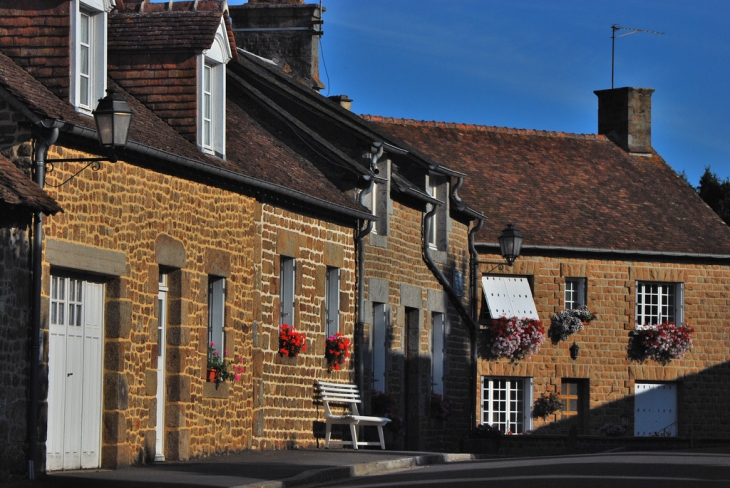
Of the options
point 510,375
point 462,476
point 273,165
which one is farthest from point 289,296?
point 510,375

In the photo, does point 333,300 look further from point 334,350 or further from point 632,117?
point 632,117

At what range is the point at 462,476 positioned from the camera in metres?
14.6

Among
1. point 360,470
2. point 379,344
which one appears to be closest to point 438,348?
point 379,344

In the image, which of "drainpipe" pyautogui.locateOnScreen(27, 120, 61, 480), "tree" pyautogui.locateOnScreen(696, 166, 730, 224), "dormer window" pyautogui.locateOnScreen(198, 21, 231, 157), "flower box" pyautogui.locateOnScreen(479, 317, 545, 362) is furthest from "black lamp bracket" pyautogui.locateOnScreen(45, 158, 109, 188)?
"tree" pyautogui.locateOnScreen(696, 166, 730, 224)

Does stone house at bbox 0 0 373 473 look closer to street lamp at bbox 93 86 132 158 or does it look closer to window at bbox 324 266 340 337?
window at bbox 324 266 340 337

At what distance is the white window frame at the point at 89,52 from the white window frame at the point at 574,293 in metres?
16.8

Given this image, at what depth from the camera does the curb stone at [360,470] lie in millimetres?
13874

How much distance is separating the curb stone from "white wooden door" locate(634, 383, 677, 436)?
1122 centimetres

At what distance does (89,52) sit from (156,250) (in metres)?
2.27

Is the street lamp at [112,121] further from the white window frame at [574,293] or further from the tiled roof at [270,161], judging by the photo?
the white window frame at [574,293]

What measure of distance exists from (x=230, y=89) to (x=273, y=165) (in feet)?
8.49

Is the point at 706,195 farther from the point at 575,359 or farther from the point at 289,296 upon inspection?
the point at 289,296

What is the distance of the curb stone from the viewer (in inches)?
546

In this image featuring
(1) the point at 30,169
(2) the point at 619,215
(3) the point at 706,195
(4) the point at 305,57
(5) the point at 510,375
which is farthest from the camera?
(3) the point at 706,195
